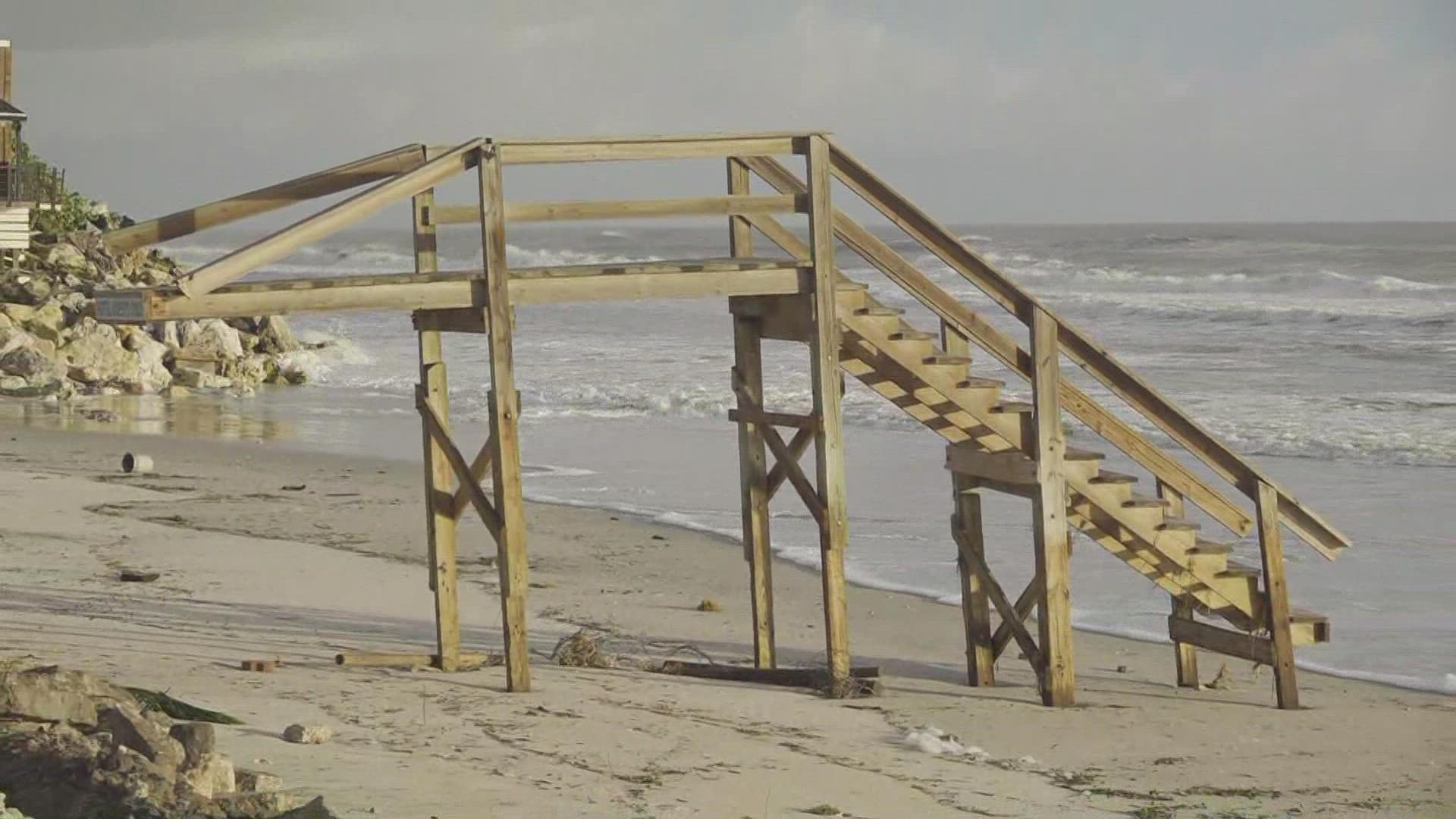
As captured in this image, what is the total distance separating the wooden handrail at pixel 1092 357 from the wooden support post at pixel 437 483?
244cm

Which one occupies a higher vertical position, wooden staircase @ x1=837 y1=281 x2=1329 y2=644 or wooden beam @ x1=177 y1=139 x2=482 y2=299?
wooden beam @ x1=177 y1=139 x2=482 y2=299

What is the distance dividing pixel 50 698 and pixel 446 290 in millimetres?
3448

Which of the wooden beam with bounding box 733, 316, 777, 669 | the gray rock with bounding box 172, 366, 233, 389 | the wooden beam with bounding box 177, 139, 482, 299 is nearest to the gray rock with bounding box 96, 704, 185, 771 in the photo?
the wooden beam with bounding box 177, 139, 482, 299

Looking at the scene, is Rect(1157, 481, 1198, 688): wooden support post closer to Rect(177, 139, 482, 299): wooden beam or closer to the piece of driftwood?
the piece of driftwood

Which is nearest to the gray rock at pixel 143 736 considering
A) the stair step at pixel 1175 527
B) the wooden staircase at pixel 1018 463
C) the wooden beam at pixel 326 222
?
the wooden beam at pixel 326 222

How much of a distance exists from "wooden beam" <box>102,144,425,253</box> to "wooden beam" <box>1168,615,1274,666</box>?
17.7 ft

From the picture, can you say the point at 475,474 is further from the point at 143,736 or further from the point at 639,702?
the point at 143,736

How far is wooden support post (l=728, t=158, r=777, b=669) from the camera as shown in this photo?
1225cm

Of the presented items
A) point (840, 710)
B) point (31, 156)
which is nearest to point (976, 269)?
point (840, 710)

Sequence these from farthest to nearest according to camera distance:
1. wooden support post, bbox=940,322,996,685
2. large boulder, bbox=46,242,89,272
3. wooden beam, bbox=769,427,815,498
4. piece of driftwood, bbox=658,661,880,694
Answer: large boulder, bbox=46,242,89,272, wooden support post, bbox=940,322,996,685, wooden beam, bbox=769,427,815,498, piece of driftwood, bbox=658,661,880,694

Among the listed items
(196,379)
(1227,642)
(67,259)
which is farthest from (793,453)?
(67,259)

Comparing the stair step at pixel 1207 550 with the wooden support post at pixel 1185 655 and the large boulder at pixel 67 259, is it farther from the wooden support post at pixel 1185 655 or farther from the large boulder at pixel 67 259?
the large boulder at pixel 67 259

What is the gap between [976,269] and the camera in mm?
11711

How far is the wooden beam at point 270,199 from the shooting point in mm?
11484
